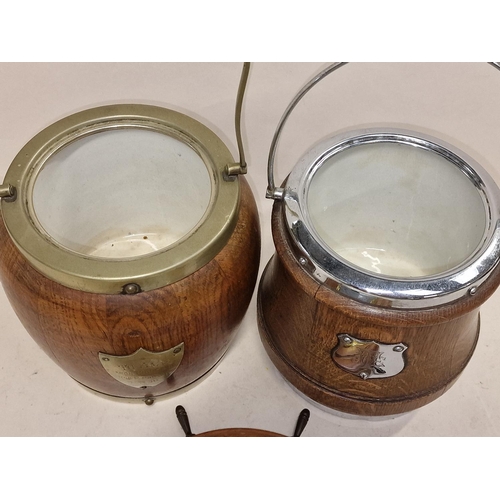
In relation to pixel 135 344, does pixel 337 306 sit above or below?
above

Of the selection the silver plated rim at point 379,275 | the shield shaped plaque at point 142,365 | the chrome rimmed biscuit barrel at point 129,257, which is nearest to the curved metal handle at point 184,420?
the chrome rimmed biscuit barrel at point 129,257

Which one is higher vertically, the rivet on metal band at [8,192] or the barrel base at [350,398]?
the rivet on metal band at [8,192]

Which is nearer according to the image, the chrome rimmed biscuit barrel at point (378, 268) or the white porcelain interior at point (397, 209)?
the chrome rimmed biscuit barrel at point (378, 268)

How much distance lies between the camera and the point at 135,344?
1212 millimetres

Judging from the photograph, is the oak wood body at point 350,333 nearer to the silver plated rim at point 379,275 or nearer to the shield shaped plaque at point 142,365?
the silver plated rim at point 379,275

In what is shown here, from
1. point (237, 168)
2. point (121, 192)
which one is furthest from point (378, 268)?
point (121, 192)

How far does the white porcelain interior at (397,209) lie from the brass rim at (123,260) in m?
0.22

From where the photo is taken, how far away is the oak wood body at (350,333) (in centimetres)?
121

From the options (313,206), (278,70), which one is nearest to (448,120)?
(278,70)

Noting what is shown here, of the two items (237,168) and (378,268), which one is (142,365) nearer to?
(237,168)

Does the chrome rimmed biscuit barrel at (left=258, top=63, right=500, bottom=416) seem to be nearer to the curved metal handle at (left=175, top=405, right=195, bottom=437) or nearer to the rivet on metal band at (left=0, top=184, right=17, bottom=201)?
the curved metal handle at (left=175, top=405, right=195, bottom=437)

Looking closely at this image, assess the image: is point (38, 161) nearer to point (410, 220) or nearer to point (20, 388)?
point (20, 388)

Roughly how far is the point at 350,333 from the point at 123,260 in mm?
429

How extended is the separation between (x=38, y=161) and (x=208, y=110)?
34.8 inches
